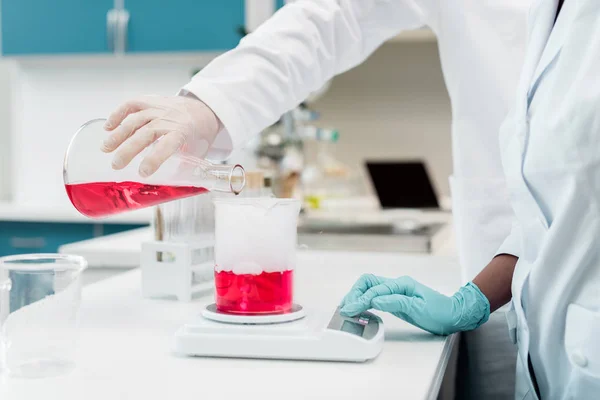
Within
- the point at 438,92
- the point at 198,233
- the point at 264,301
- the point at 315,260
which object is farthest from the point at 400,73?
the point at 264,301

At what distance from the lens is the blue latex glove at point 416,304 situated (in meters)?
0.99

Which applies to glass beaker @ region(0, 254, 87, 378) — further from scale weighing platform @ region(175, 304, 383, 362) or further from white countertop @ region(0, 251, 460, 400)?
scale weighing platform @ region(175, 304, 383, 362)

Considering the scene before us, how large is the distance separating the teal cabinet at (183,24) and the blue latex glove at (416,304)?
2.74 metres

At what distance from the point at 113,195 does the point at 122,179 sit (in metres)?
0.03

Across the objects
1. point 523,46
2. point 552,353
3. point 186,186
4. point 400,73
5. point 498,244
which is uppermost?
point 400,73

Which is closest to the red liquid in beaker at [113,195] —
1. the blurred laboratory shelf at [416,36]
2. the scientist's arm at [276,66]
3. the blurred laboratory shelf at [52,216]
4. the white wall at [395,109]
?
the scientist's arm at [276,66]

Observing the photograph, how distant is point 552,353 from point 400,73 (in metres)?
3.20

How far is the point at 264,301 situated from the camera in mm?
953

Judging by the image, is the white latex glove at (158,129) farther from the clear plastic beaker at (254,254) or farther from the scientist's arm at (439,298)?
the scientist's arm at (439,298)

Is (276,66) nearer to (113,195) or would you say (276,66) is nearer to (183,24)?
(113,195)

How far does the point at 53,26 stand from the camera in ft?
12.5

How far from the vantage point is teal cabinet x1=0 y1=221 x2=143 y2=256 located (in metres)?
3.49

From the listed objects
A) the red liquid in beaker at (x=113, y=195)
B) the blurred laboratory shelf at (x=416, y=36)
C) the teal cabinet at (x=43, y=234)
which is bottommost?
the teal cabinet at (x=43, y=234)

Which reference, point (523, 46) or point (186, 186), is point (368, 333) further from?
point (523, 46)
